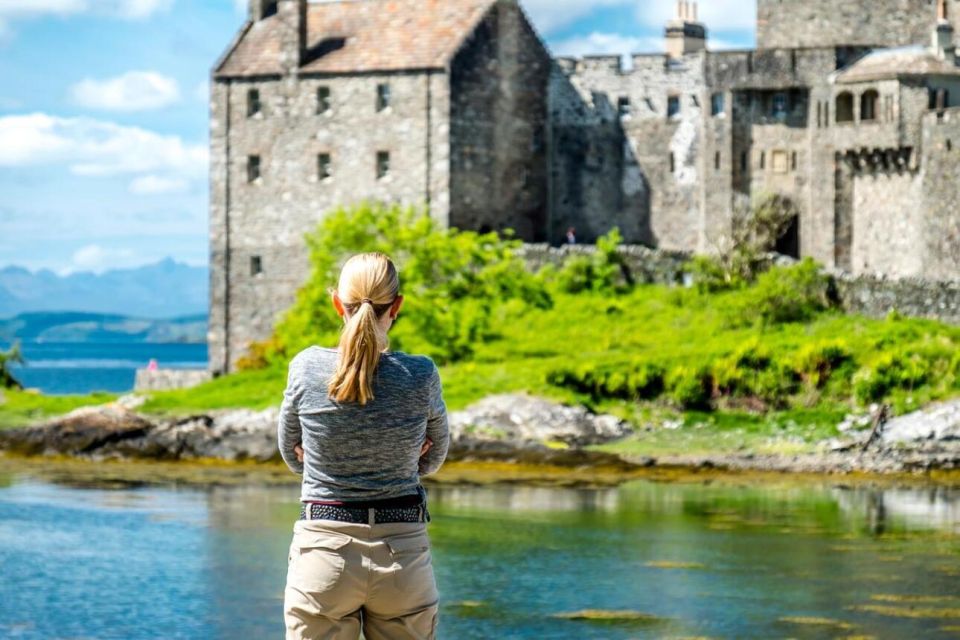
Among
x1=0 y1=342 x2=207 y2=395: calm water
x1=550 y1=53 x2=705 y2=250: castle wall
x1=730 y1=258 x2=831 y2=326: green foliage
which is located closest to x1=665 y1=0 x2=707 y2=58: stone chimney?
x1=550 y1=53 x2=705 y2=250: castle wall

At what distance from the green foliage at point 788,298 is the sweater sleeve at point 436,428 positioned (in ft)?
119

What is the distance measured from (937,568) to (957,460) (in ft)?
44.1

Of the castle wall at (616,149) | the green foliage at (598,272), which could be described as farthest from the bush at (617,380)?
the castle wall at (616,149)

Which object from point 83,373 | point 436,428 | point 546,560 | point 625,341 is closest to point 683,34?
point 625,341

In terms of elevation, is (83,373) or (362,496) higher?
(362,496)

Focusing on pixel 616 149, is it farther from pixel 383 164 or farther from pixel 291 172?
pixel 291 172

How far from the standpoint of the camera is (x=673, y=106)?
191 ft

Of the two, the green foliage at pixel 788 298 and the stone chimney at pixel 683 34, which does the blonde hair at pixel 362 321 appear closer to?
the green foliage at pixel 788 298

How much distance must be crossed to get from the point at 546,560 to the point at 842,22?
114 ft

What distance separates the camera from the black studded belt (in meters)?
9.05

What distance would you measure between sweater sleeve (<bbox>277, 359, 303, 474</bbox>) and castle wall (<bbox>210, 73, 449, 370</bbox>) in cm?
4599

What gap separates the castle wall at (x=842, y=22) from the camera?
184ft

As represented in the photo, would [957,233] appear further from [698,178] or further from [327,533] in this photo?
[327,533]

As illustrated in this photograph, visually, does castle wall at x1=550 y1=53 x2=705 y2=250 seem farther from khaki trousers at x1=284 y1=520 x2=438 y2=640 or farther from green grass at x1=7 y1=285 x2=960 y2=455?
khaki trousers at x1=284 y1=520 x2=438 y2=640
